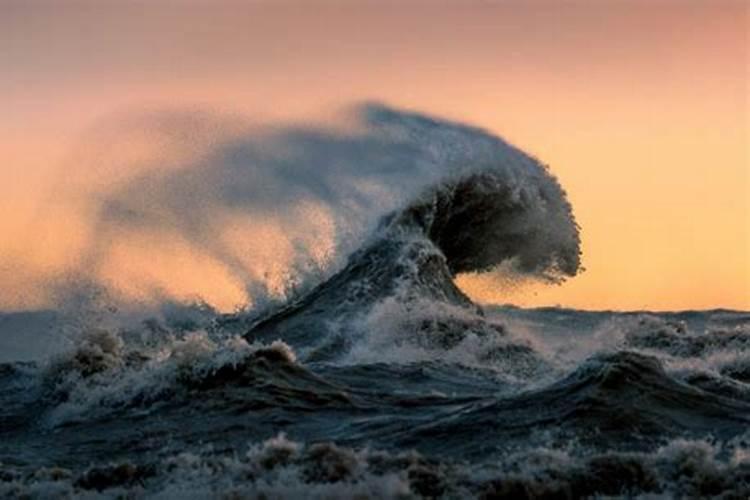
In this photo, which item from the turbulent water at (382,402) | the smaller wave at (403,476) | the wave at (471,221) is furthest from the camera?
the wave at (471,221)

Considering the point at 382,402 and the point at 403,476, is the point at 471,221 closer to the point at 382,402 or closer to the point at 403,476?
the point at 382,402

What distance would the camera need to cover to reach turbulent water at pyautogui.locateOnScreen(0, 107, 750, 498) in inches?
446

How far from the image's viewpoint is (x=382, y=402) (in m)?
16.1

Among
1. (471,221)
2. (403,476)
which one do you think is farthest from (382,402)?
(471,221)

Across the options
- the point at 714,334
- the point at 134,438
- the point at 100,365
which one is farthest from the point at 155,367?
the point at 714,334

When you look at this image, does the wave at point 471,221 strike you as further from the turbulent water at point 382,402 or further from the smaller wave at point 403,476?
the smaller wave at point 403,476

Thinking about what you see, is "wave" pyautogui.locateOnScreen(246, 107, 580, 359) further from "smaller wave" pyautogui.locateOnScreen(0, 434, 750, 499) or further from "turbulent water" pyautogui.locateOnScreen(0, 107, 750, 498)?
"smaller wave" pyautogui.locateOnScreen(0, 434, 750, 499)

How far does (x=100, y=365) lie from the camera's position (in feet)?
62.6

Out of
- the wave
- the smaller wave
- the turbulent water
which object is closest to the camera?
the smaller wave

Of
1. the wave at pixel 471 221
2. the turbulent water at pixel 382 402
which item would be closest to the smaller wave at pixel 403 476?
the turbulent water at pixel 382 402

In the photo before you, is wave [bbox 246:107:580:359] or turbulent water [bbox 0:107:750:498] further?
wave [bbox 246:107:580:359]

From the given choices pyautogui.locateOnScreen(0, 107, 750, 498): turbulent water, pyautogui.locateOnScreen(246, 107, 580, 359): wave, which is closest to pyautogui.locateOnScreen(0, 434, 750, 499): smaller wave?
pyautogui.locateOnScreen(0, 107, 750, 498): turbulent water

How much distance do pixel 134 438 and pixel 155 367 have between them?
3188mm

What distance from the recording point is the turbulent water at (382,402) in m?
11.3
